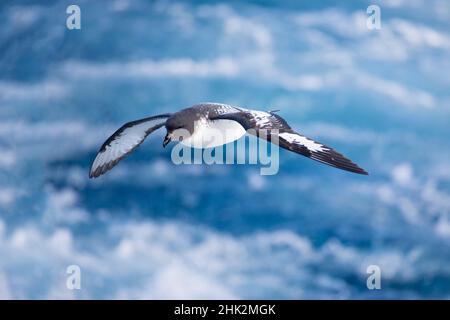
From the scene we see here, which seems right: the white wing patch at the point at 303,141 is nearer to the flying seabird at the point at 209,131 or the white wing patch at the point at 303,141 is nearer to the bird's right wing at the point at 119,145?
A: the flying seabird at the point at 209,131

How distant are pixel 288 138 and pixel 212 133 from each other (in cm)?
118

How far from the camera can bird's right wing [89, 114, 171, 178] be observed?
8031 millimetres

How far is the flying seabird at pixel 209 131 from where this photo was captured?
21.0 ft

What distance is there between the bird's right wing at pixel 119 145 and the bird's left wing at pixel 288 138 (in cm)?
134

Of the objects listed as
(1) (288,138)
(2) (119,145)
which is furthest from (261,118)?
(2) (119,145)

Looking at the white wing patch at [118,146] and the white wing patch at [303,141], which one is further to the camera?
the white wing patch at [118,146]

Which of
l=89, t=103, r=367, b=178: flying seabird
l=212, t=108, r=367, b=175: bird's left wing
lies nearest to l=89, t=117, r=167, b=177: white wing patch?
l=89, t=103, r=367, b=178: flying seabird

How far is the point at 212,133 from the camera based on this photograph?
7.42 m

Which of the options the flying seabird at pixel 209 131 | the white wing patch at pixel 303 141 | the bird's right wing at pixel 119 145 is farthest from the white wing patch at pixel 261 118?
the bird's right wing at pixel 119 145

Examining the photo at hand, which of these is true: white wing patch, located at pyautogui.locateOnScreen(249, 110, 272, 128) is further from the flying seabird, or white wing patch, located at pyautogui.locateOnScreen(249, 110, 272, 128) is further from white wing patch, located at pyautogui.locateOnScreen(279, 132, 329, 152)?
white wing patch, located at pyautogui.locateOnScreen(279, 132, 329, 152)

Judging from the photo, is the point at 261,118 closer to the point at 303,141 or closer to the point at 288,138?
the point at 288,138
